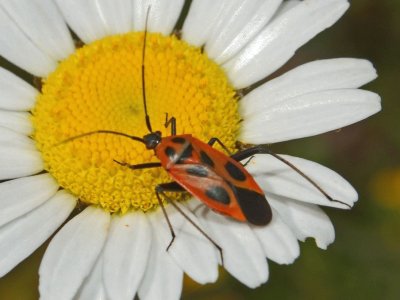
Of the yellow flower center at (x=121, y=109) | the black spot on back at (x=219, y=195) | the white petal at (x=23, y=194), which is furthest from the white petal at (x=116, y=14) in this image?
the black spot on back at (x=219, y=195)

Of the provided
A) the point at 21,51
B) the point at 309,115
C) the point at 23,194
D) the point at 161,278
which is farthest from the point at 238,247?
the point at 21,51

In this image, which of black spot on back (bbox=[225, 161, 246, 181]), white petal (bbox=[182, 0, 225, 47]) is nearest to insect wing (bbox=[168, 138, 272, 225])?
black spot on back (bbox=[225, 161, 246, 181])

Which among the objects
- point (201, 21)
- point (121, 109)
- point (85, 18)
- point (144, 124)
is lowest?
point (144, 124)

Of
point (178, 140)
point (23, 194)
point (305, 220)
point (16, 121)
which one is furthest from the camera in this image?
point (16, 121)

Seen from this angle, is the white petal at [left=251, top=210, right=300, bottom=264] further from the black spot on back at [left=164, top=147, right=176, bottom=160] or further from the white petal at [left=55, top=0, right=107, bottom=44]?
the white petal at [left=55, top=0, right=107, bottom=44]

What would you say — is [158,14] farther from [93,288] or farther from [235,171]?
[93,288]

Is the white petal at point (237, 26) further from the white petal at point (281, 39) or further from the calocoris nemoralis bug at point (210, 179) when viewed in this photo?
the calocoris nemoralis bug at point (210, 179)
